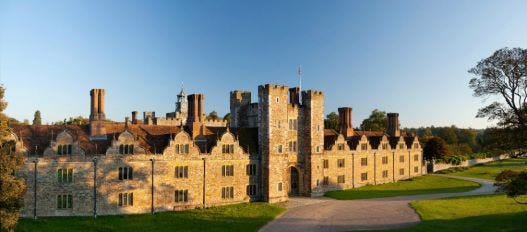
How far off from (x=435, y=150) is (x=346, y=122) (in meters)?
38.8

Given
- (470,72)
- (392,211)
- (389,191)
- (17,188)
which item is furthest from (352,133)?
(17,188)

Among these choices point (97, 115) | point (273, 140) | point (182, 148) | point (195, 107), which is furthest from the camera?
point (273, 140)

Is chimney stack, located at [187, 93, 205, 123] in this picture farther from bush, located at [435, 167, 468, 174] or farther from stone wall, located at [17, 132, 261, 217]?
bush, located at [435, 167, 468, 174]

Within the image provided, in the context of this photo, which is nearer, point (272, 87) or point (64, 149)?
point (64, 149)

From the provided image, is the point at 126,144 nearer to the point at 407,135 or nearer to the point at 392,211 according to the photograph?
the point at 392,211

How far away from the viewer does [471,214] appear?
144ft

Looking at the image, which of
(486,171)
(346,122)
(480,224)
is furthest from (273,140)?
(486,171)

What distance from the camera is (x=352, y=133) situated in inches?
2987

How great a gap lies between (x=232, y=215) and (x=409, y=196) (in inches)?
1081

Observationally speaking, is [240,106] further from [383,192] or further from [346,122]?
[383,192]

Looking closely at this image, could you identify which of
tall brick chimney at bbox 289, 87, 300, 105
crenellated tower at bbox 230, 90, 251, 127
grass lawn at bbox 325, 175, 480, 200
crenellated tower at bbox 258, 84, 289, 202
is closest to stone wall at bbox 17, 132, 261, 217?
crenellated tower at bbox 258, 84, 289, 202

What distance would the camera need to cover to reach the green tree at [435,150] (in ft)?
339

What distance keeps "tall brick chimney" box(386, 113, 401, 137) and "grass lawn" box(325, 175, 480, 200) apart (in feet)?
33.4

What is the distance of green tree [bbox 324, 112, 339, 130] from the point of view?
108625 mm
